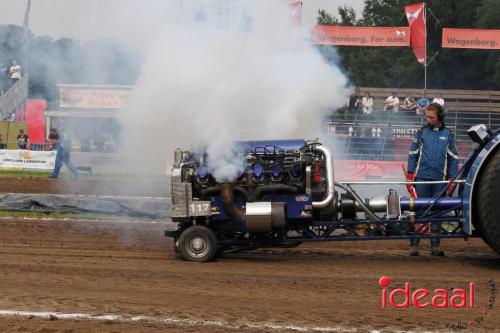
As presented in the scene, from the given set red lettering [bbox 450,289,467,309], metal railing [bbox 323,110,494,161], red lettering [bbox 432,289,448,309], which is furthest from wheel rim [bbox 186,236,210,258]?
metal railing [bbox 323,110,494,161]

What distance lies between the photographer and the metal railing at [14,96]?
14.1 metres

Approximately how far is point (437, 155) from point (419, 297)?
2837 millimetres

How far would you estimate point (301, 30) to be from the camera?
32.1 feet

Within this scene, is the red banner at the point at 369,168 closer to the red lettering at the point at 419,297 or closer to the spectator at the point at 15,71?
the spectator at the point at 15,71

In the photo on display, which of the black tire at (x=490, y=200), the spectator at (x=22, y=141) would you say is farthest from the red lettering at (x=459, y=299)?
the spectator at (x=22, y=141)

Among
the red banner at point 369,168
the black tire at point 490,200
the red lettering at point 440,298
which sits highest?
the red banner at point 369,168

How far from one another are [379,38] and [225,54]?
874 inches

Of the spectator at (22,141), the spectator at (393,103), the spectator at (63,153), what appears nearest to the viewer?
the spectator at (63,153)

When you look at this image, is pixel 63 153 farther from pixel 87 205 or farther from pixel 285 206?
pixel 285 206

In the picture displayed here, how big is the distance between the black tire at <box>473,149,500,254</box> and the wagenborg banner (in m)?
19.1

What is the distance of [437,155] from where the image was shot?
877cm

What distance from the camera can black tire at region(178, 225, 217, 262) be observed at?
8.19 meters

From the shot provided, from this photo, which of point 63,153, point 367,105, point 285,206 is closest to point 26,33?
point 285,206

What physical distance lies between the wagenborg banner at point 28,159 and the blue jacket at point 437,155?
58.6 feet
